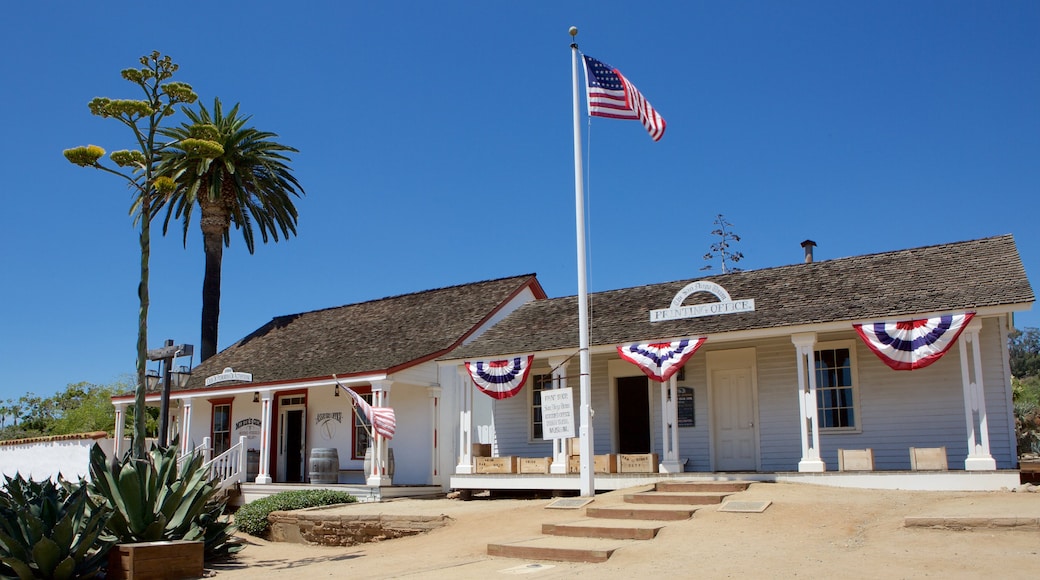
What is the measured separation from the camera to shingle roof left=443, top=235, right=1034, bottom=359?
15180mm

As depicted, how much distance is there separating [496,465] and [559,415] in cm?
389

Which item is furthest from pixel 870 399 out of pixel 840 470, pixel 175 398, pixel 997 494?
pixel 175 398

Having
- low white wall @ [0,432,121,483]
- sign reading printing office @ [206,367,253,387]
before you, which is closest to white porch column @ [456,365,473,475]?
sign reading printing office @ [206,367,253,387]

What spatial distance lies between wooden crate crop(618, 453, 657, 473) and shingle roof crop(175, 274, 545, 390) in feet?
20.1

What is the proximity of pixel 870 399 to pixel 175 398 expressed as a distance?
2019cm

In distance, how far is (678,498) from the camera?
1392cm

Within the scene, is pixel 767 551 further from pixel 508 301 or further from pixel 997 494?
pixel 508 301

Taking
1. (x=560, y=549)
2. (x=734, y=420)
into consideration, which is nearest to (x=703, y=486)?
(x=734, y=420)

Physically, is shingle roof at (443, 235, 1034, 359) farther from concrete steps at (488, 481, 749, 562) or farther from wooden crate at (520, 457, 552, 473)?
concrete steps at (488, 481, 749, 562)

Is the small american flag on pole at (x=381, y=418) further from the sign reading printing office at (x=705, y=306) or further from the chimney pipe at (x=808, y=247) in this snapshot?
the chimney pipe at (x=808, y=247)

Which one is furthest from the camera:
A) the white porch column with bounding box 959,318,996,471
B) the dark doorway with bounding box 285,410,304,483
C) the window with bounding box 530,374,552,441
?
the dark doorway with bounding box 285,410,304,483

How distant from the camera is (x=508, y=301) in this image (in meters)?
24.1

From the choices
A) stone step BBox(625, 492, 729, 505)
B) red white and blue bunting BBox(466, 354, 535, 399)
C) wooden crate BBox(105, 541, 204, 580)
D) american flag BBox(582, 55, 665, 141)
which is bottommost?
wooden crate BBox(105, 541, 204, 580)

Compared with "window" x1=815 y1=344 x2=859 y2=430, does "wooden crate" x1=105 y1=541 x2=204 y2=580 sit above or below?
below
